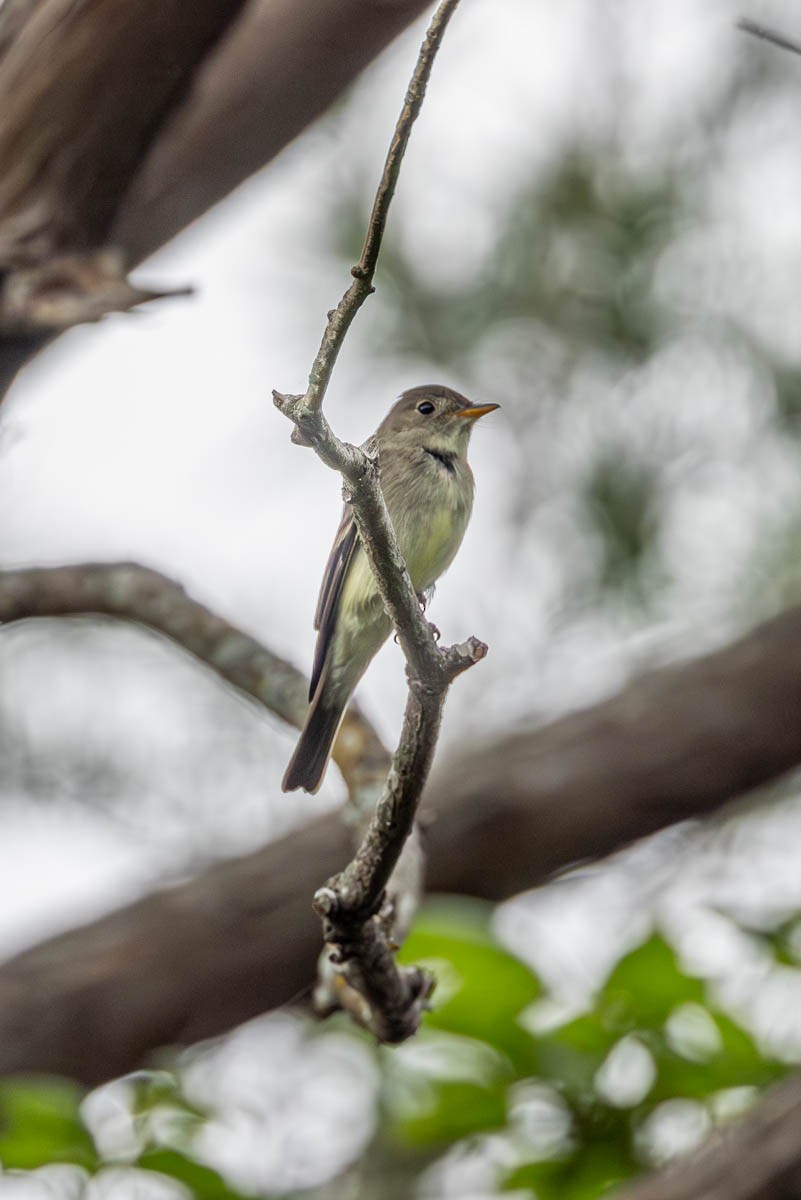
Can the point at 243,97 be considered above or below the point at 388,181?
above

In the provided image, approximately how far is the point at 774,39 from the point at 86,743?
11.9 feet

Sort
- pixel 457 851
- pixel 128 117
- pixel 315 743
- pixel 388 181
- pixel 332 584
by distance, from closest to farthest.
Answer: pixel 388 181 → pixel 128 117 → pixel 315 743 → pixel 332 584 → pixel 457 851

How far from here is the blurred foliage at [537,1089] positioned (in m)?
2.15

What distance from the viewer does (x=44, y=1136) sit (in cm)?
216

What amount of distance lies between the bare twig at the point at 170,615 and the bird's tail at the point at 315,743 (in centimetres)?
3

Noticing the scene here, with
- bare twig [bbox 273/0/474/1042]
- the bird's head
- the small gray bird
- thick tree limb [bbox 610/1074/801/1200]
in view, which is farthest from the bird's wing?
thick tree limb [bbox 610/1074/801/1200]

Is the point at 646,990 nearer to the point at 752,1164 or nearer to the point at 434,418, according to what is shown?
the point at 752,1164

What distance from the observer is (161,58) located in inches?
120

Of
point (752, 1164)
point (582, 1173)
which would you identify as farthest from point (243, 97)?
point (752, 1164)

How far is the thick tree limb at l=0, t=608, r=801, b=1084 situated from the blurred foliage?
1545mm

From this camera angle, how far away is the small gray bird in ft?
10.9

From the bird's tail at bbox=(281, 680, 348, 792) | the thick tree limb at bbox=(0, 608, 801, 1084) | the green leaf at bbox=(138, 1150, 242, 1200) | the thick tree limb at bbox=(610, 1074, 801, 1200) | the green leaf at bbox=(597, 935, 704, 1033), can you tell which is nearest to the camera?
the thick tree limb at bbox=(610, 1074, 801, 1200)

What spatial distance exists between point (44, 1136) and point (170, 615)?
1519mm

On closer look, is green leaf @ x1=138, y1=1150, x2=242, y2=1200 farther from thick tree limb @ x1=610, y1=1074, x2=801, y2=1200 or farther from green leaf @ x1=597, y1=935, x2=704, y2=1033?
thick tree limb @ x1=610, y1=1074, x2=801, y2=1200
